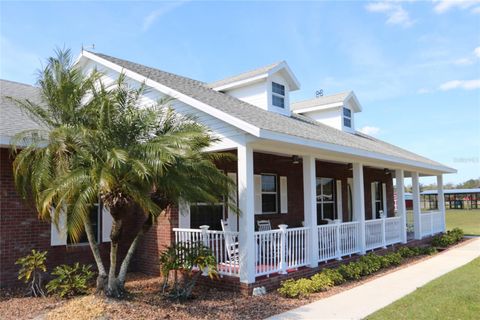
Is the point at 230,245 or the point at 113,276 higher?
the point at 230,245

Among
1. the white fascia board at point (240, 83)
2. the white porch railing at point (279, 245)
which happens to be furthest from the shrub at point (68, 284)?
the white fascia board at point (240, 83)

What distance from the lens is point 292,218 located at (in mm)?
13203

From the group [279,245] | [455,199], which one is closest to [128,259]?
[279,245]

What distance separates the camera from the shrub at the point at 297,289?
25.5ft

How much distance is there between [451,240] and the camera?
16.9 m

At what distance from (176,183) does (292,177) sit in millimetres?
7484

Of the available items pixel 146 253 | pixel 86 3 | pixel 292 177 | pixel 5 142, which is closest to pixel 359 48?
pixel 292 177

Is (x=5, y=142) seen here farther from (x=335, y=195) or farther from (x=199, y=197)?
(x=335, y=195)

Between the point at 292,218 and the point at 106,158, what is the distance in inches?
326

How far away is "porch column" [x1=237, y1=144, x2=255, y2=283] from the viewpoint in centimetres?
775

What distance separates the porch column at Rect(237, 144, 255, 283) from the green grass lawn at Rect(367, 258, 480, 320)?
238cm

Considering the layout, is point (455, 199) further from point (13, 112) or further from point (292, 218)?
point (13, 112)

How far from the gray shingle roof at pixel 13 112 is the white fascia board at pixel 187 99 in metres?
1.92

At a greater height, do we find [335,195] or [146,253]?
[335,195]
